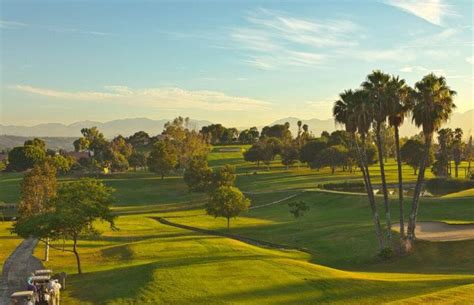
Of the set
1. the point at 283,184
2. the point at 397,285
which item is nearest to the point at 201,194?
the point at 283,184

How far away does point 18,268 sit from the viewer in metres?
46.6

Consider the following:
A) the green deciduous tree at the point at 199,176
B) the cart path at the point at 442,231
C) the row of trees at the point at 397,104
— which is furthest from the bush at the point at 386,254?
the green deciduous tree at the point at 199,176

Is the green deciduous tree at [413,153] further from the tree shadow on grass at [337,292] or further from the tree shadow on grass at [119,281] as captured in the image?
the tree shadow on grass at [337,292]

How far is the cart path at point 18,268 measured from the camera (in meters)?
37.7

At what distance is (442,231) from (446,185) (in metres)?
50.3

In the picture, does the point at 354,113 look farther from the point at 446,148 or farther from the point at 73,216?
the point at 446,148

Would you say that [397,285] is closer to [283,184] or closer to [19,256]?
[19,256]

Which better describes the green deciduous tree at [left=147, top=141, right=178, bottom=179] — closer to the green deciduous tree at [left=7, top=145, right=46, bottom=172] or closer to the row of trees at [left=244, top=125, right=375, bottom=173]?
the row of trees at [left=244, top=125, right=375, bottom=173]

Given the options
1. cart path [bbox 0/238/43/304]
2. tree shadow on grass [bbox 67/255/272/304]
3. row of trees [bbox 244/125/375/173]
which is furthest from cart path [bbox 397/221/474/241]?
row of trees [bbox 244/125/375/173]

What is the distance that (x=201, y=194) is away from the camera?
125375 mm

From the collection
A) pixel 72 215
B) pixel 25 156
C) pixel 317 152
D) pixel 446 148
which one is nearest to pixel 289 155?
pixel 317 152

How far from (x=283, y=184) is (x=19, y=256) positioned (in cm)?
7522

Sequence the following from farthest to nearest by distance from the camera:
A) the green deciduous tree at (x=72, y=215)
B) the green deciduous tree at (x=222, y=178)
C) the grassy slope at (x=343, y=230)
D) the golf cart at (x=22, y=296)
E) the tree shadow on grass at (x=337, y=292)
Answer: the green deciduous tree at (x=222, y=178) < the grassy slope at (x=343, y=230) < the green deciduous tree at (x=72, y=215) < the golf cart at (x=22, y=296) < the tree shadow on grass at (x=337, y=292)

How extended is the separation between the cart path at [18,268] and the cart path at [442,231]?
126 ft
